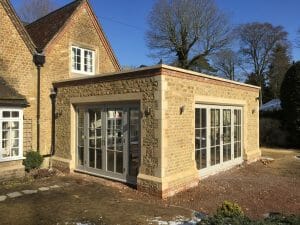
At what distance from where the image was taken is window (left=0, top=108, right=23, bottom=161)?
1136 cm

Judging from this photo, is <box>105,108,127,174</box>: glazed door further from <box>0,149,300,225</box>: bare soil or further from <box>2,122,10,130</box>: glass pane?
<box>2,122,10,130</box>: glass pane

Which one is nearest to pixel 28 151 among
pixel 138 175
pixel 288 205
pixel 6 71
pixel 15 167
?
pixel 15 167

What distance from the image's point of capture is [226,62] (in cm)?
4141

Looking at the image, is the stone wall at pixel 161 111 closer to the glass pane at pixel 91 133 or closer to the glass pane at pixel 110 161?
the glass pane at pixel 91 133

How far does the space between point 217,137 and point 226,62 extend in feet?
101

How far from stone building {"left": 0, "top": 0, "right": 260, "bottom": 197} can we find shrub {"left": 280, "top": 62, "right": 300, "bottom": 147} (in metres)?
6.04

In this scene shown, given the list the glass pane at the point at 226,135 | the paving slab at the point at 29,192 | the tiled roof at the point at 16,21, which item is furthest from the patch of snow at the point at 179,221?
the tiled roof at the point at 16,21

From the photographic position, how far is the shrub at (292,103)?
20266mm

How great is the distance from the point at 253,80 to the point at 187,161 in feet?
117

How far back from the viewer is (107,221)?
7.05 meters

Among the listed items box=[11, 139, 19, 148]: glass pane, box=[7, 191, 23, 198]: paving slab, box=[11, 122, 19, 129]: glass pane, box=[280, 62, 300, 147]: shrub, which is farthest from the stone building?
box=[280, 62, 300, 147]: shrub

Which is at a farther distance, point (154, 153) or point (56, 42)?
point (56, 42)

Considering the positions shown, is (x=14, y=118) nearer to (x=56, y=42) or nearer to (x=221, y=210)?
(x=56, y=42)

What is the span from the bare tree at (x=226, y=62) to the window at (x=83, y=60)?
897 inches
